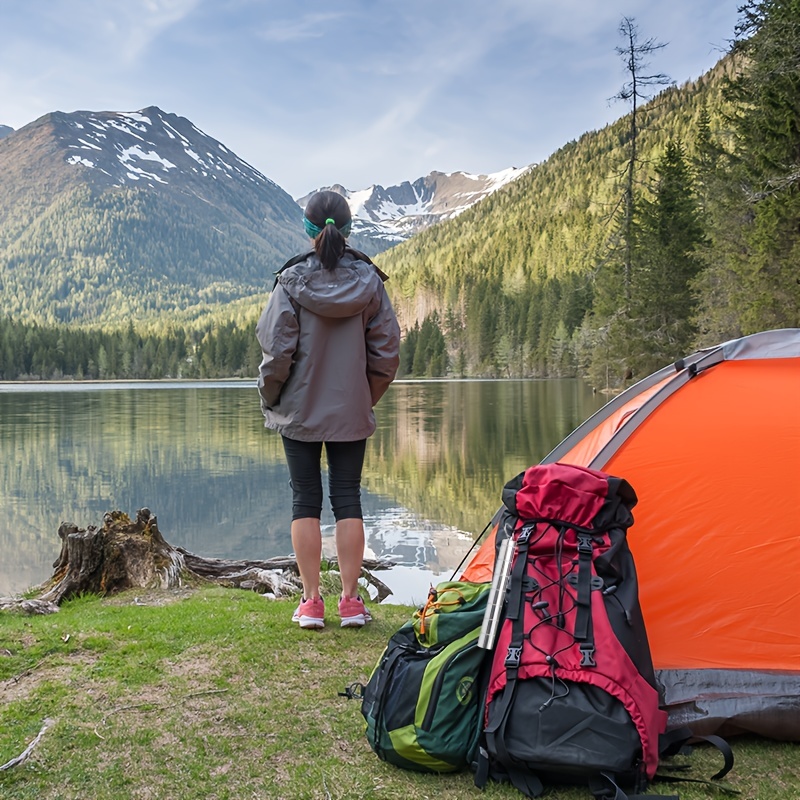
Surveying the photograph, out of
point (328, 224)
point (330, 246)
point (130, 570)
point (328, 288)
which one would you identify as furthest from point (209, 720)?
point (130, 570)

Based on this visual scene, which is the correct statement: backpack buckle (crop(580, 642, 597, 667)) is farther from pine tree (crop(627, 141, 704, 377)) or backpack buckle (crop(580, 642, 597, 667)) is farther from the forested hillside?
pine tree (crop(627, 141, 704, 377))

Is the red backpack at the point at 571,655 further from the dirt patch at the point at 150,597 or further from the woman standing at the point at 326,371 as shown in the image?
the dirt patch at the point at 150,597

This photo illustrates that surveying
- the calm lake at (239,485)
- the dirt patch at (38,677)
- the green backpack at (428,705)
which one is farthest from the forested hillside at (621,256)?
the dirt patch at (38,677)

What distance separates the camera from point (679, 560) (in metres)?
3.67

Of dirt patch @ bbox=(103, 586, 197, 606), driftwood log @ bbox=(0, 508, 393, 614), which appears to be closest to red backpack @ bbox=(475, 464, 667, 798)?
dirt patch @ bbox=(103, 586, 197, 606)

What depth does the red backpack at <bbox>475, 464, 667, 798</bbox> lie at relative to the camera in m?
2.57

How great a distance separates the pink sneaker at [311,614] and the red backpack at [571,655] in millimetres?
1788

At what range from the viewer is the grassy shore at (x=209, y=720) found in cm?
264

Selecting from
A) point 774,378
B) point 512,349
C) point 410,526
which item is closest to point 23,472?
point 410,526

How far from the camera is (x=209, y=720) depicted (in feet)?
10.5

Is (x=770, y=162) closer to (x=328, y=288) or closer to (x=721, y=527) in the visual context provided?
(x=721, y=527)

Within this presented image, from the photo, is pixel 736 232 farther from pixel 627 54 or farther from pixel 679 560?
pixel 679 560

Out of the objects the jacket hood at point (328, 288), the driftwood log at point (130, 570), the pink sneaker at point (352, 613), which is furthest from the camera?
the driftwood log at point (130, 570)

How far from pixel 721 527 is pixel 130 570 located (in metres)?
5.23
